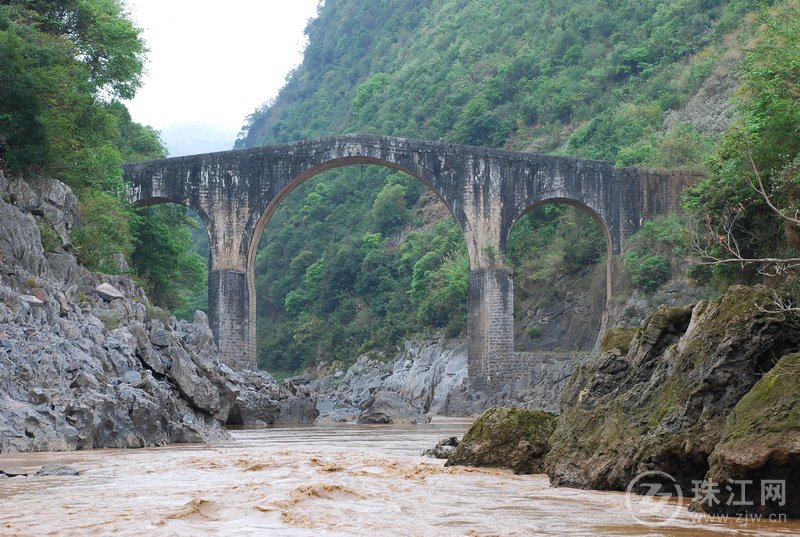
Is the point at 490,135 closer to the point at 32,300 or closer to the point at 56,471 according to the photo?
the point at 32,300

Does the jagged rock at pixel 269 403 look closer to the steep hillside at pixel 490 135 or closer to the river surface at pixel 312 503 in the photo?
the steep hillside at pixel 490 135

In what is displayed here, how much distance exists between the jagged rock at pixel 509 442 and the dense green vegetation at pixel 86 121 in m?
13.3

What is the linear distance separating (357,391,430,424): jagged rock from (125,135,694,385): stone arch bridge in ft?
15.8

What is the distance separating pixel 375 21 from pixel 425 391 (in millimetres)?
42564

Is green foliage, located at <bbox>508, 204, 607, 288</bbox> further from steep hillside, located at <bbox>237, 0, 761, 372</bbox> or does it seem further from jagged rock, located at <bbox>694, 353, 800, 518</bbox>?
jagged rock, located at <bbox>694, 353, 800, 518</bbox>

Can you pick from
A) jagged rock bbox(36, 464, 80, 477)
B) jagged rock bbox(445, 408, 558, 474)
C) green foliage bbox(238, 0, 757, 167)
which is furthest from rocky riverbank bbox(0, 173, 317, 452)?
green foliage bbox(238, 0, 757, 167)

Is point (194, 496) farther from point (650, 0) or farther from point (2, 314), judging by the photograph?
Result: point (650, 0)

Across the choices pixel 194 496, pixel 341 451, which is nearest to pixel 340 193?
pixel 341 451

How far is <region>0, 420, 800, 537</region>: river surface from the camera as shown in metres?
6.34

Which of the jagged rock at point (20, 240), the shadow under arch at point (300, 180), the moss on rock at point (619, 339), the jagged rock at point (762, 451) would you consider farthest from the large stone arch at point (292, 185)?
the jagged rock at point (762, 451)

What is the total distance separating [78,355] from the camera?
578 inches

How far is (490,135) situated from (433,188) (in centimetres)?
1694

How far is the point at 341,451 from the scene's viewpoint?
13.2m

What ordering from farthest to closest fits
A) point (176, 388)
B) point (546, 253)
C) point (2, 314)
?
point (546, 253) < point (176, 388) < point (2, 314)
